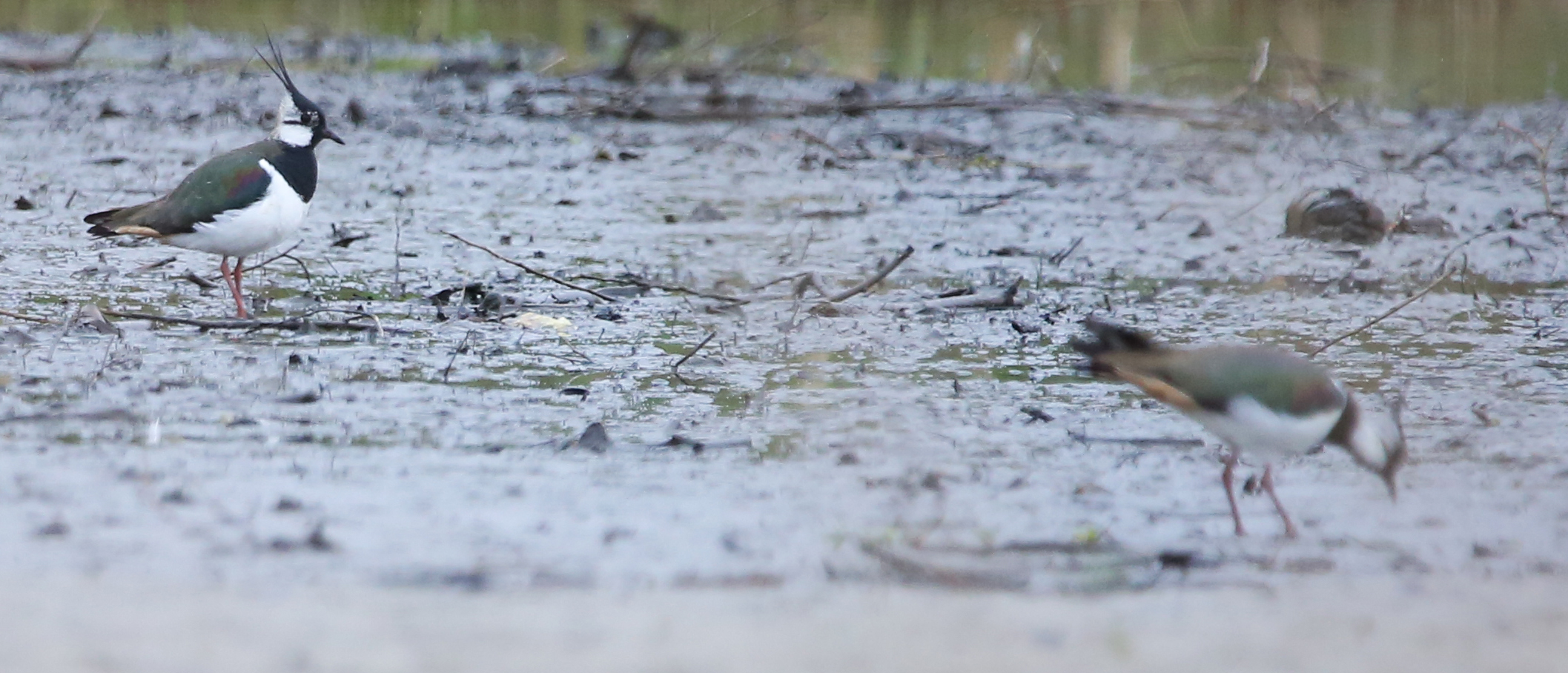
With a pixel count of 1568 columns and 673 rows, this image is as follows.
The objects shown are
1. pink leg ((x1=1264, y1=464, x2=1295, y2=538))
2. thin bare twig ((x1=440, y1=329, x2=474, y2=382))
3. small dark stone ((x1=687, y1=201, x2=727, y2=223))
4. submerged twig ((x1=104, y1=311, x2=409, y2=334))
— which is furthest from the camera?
small dark stone ((x1=687, y1=201, x2=727, y2=223))

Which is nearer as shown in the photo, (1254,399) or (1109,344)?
(1254,399)

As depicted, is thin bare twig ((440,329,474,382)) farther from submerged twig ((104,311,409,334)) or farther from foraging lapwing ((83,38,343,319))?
foraging lapwing ((83,38,343,319))

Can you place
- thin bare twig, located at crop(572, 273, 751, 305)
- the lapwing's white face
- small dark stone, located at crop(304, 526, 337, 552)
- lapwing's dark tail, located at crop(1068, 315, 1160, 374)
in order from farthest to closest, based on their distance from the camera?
the lapwing's white face, thin bare twig, located at crop(572, 273, 751, 305), lapwing's dark tail, located at crop(1068, 315, 1160, 374), small dark stone, located at crop(304, 526, 337, 552)

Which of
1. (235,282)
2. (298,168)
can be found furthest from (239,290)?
(298,168)

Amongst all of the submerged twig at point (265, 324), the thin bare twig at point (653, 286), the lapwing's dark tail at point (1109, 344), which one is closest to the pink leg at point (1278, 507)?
the lapwing's dark tail at point (1109, 344)

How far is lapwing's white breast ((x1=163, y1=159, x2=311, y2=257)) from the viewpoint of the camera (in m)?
6.77

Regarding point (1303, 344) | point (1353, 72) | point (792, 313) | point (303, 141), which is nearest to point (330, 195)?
point (303, 141)

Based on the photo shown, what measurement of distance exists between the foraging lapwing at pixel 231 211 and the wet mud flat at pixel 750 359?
245mm

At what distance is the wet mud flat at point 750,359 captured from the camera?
404 centimetres

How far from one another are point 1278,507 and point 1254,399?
0.28m

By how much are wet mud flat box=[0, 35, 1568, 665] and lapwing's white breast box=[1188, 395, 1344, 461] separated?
16 centimetres

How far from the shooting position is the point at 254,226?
6809 mm

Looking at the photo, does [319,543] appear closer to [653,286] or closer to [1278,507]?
[1278,507]

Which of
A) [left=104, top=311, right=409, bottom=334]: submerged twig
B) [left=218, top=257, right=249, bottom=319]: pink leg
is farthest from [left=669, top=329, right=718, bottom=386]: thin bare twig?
[left=218, top=257, right=249, bottom=319]: pink leg
